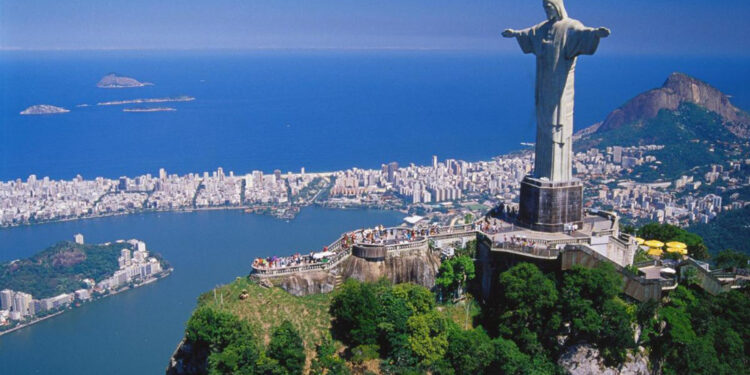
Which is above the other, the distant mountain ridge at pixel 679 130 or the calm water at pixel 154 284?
the distant mountain ridge at pixel 679 130

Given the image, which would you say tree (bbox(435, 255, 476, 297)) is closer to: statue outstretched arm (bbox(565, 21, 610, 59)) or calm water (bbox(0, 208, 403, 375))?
statue outstretched arm (bbox(565, 21, 610, 59))

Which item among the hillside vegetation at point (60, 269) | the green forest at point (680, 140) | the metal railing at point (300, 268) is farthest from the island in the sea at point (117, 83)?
the metal railing at point (300, 268)

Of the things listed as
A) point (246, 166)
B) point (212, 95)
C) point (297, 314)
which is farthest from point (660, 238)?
point (212, 95)

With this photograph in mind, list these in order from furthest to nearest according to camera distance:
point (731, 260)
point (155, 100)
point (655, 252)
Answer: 1. point (155, 100)
2. point (731, 260)
3. point (655, 252)

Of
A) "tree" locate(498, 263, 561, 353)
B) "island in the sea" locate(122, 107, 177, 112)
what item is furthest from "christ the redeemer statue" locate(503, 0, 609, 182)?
"island in the sea" locate(122, 107, 177, 112)

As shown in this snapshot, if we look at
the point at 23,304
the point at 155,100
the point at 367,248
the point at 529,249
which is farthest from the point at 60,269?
the point at 155,100

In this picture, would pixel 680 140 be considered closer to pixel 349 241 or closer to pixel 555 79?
pixel 555 79

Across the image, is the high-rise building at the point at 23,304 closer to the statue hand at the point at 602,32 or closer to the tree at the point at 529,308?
the tree at the point at 529,308
